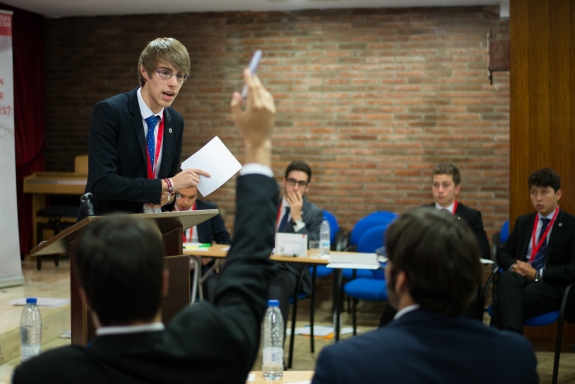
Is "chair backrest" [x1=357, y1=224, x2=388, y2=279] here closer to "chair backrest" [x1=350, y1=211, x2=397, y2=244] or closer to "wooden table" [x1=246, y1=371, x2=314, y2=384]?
"chair backrest" [x1=350, y1=211, x2=397, y2=244]

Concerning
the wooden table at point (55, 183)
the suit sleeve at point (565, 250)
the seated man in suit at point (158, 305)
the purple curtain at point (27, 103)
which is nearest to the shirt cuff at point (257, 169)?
the seated man in suit at point (158, 305)

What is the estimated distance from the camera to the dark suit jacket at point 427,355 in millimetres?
1221

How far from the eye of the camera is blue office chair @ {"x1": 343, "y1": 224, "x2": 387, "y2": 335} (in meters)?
5.33

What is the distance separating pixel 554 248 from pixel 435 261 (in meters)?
4.11

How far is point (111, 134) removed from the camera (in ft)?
8.69

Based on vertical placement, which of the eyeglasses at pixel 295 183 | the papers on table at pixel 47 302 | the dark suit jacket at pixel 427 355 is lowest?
the papers on table at pixel 47 302

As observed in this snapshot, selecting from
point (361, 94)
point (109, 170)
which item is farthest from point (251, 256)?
point (361, 94)

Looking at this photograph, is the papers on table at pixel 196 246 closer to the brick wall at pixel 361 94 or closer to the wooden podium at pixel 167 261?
the brick wall at pixel 361 94

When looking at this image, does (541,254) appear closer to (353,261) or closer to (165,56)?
(353,261)

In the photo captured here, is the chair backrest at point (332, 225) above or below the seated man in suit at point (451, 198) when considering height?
below

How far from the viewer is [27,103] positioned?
26.6ft

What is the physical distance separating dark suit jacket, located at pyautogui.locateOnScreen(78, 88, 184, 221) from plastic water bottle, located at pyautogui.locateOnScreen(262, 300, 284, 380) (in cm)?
76

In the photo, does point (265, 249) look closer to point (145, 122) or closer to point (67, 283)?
point (145, 122)

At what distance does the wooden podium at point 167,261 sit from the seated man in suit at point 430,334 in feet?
3.72
